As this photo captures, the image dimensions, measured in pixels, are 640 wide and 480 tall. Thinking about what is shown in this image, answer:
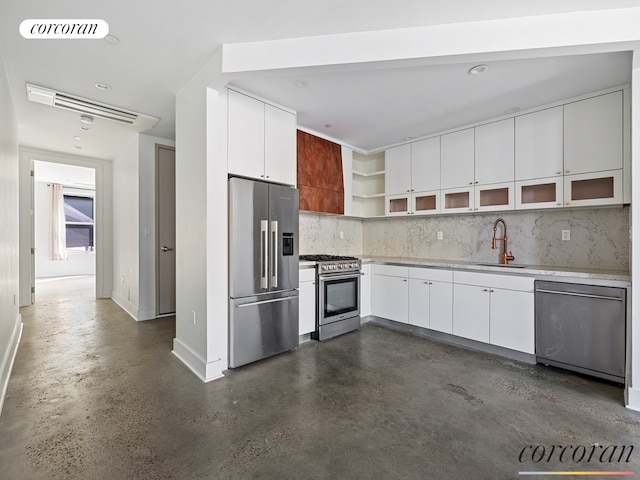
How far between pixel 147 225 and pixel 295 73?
3.42 m

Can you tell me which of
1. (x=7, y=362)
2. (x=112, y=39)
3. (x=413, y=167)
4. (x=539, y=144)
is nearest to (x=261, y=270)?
(x=112, y=39)

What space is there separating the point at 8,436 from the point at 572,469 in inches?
129

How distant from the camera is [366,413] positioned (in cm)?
207

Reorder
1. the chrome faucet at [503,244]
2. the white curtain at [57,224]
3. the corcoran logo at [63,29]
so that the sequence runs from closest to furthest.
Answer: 1. the corcoran logo at [63,29]
2. the chrome faucet at [503,244]
3. the white curtain at [57,224]

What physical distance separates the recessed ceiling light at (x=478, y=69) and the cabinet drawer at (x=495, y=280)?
6.29 feet

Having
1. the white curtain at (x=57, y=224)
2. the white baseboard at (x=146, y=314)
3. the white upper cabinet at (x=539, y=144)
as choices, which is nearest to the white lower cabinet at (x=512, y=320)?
the white upper cabinet at (x=539, y=144)

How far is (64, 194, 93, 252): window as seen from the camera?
→ 9039 mm

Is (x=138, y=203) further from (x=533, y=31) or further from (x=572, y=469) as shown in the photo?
(x=572, y=469)

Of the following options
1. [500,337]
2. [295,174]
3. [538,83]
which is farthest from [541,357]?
[295,174]

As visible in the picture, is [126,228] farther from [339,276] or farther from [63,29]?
[339,276]

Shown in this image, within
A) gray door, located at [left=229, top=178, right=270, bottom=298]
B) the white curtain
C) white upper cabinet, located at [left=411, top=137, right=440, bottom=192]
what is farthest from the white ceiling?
the white curtain

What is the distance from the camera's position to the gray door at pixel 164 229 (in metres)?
4.57

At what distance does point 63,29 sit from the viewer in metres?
2.08

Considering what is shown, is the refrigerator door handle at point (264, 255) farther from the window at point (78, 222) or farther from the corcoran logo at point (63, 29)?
the window at point (78, 222)
